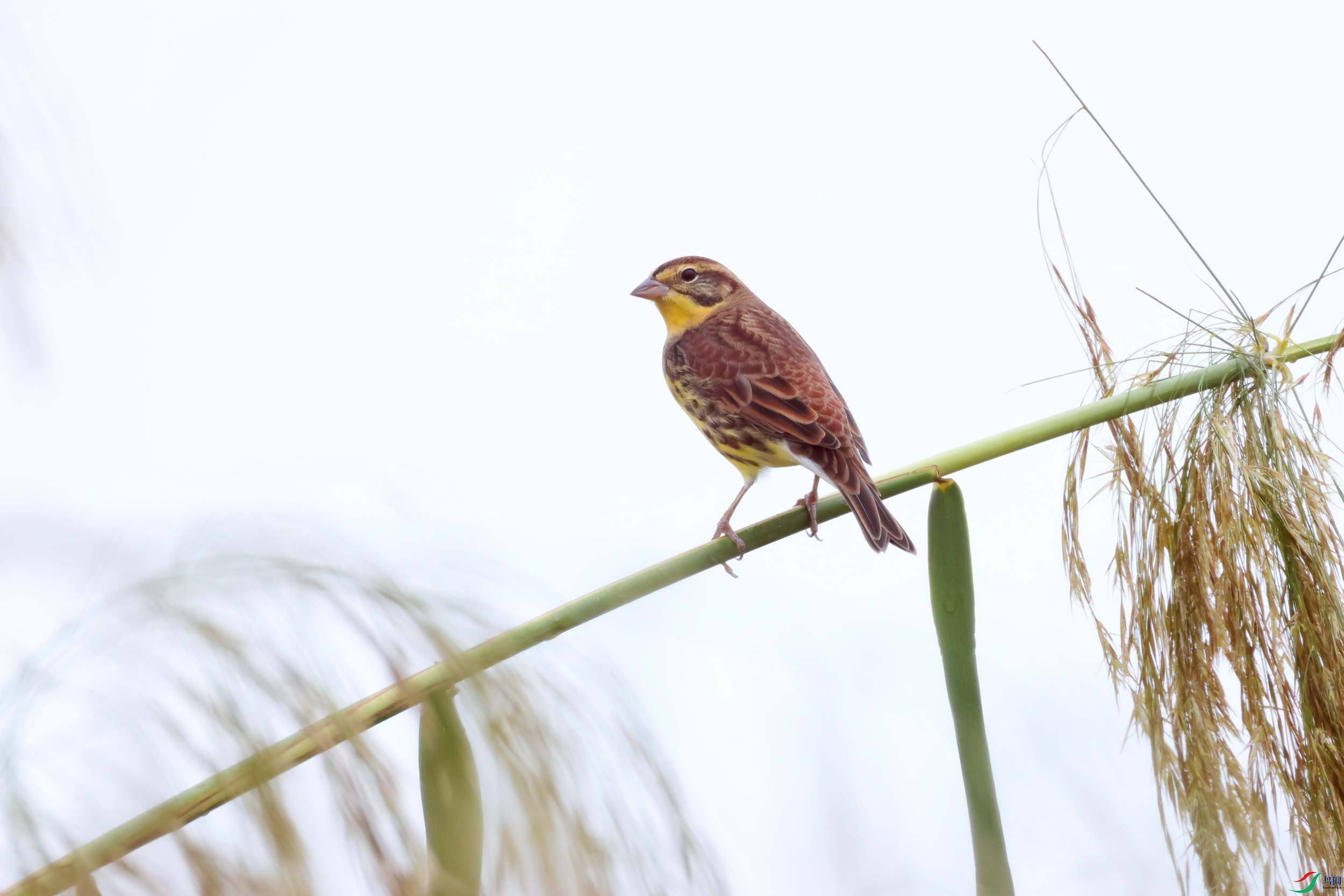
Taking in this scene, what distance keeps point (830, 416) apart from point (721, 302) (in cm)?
44

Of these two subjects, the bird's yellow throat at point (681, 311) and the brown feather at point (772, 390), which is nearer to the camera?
the brown feather at point (772, 390)

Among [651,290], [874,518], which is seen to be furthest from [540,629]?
[651,290]

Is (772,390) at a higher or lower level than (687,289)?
lower

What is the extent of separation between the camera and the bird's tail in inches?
40.4

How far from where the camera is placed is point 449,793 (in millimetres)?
551

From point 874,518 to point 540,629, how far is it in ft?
1.73

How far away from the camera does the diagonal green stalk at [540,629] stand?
433 millimetres

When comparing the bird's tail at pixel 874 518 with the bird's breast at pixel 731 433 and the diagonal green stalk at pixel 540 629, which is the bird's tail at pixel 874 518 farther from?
the bird's breast at pixel 731 433
